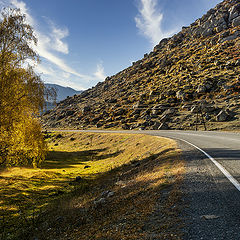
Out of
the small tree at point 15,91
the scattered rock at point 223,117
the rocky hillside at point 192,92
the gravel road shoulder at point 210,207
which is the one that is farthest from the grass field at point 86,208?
the scattered rock at point 223,117

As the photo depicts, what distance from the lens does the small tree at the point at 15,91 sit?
25.5 feet

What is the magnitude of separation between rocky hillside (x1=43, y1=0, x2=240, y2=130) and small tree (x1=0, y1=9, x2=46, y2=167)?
17.1 meters

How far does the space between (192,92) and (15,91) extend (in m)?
51.4

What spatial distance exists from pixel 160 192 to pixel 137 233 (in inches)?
80.6

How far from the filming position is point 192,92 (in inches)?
1960

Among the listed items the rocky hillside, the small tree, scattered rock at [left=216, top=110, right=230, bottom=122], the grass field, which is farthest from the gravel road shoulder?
scattered rock at [left=216, top=110, right=230, bottom=122]

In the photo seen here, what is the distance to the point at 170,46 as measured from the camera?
11094cm

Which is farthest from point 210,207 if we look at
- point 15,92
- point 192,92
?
point 192,92

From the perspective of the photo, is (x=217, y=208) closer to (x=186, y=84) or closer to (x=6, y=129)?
(x=6, y=129)

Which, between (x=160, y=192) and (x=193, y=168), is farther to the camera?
(x=193, y=168)

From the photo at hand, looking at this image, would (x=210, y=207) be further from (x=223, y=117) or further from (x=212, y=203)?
(x=223, y=117)

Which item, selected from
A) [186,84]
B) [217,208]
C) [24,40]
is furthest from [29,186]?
[186,84]

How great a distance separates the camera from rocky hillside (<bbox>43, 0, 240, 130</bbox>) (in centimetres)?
3553

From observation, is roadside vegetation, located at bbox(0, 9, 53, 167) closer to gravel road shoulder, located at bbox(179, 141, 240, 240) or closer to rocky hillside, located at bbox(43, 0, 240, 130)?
gravel road shoulder, located at bbox(179, 141, 240, 240)
